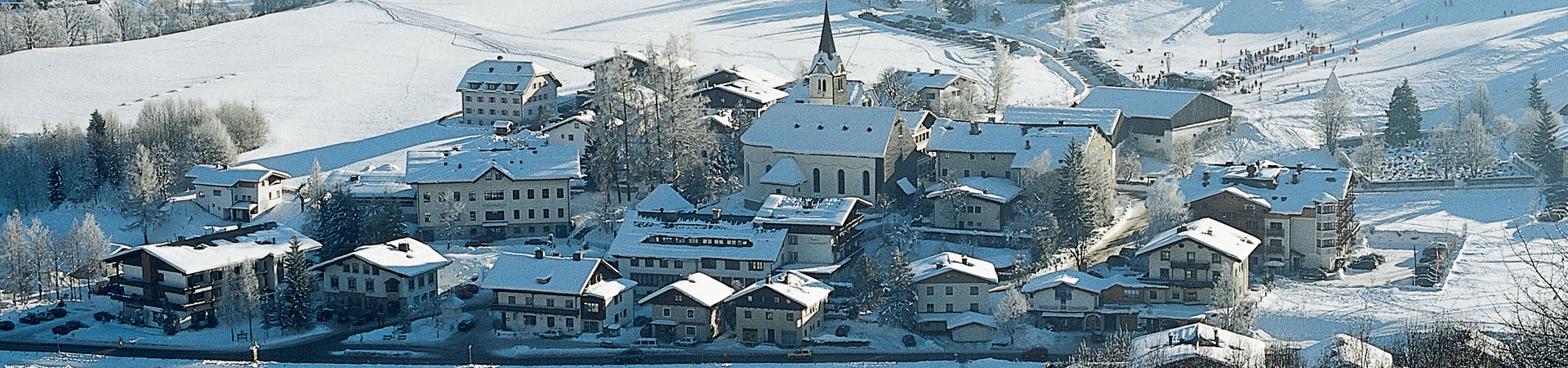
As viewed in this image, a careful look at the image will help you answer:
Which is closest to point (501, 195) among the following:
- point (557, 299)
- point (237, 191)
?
point (557, 299)

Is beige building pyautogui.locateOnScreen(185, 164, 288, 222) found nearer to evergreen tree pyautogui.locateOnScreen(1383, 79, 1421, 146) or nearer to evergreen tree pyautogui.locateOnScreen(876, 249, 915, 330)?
evergreen tree pyautogui.locateOnScreen(876, 249, 915, 330)

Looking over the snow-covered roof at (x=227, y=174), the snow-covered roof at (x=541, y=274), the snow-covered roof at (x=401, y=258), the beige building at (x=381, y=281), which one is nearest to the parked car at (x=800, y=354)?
the snow-covered roof at (x=541, y=274)

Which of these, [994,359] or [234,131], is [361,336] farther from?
[234,131]

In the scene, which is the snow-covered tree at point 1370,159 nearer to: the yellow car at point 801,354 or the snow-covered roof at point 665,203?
the snow-covered roof at point 665,203

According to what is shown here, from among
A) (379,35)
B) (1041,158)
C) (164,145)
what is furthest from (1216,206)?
(379,35)

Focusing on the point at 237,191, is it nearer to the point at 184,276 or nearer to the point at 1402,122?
the point at 184,276

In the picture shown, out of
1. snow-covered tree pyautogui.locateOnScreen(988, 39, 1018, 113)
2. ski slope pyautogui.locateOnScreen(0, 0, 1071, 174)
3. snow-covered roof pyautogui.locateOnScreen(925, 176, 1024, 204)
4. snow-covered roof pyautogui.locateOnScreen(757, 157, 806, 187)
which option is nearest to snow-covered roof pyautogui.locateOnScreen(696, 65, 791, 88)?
ski slope pyautogui.locateOnScreen(0, 0, 1071, 174)
